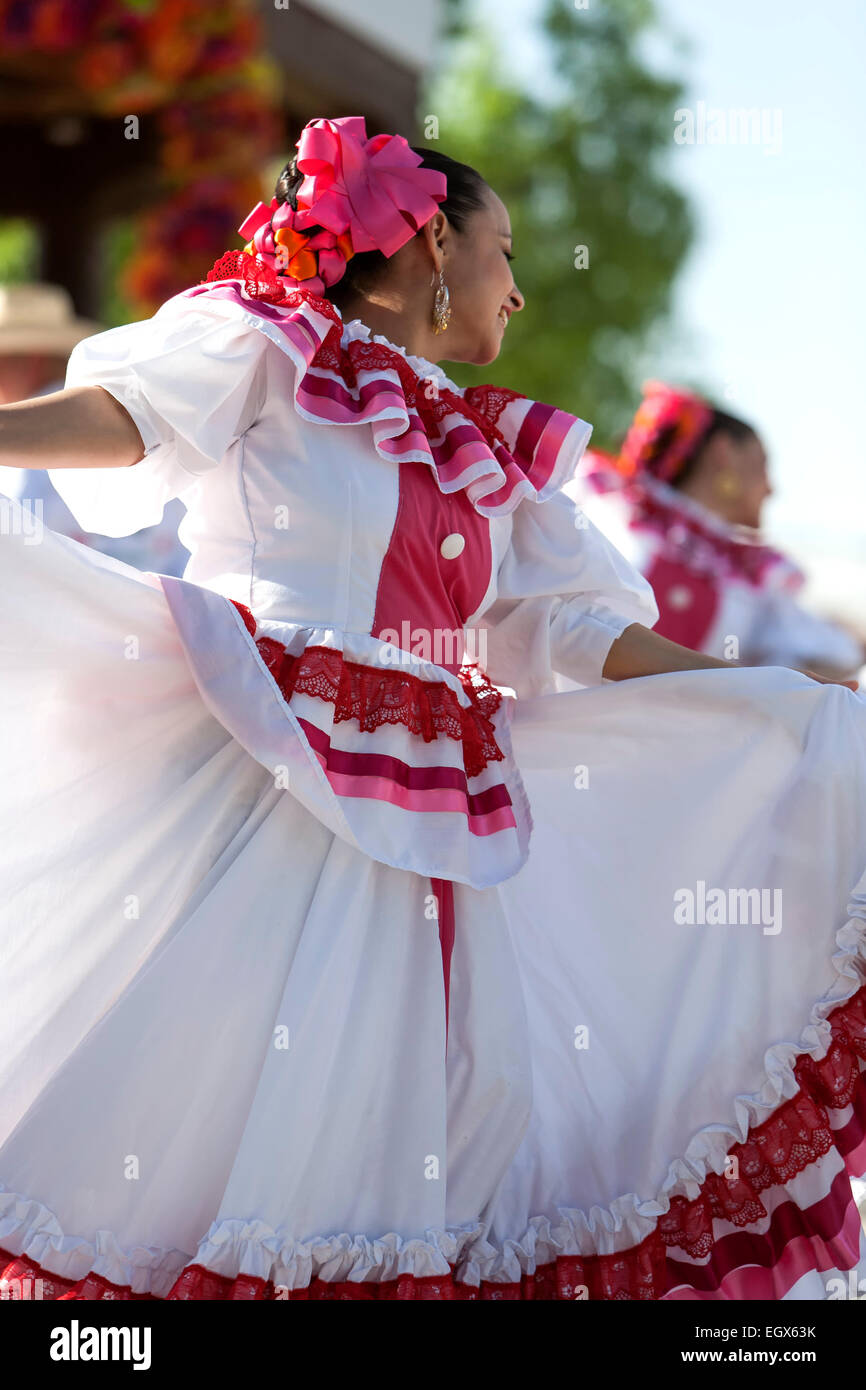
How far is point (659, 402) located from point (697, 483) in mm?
338

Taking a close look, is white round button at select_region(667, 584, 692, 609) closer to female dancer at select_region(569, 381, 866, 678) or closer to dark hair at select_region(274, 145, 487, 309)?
female dancer at select_region(569, 381, 866, 678)

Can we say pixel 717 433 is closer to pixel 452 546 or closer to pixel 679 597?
pixel 679 597

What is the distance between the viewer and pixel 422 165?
2.10 m

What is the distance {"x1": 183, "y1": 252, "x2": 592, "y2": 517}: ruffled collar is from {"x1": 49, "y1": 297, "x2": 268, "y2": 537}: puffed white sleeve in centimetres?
4

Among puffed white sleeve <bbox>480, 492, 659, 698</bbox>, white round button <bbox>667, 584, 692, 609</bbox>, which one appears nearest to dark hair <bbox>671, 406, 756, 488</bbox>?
white round button <bbox>667, 584, 692, 609</bbox>

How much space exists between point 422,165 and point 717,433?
2.82 meters

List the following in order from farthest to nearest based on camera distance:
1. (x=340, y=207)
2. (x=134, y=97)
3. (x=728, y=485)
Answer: (x=134, y=97) < (x=728, y=485) < (x=340, y=207)

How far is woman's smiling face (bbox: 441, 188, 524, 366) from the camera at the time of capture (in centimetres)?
211

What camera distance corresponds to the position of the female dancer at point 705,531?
14.5ft

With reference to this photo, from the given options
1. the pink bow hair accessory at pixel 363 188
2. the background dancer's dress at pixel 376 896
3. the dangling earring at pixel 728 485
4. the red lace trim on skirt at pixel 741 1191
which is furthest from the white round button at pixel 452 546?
the dangling earring at pixel 728 485

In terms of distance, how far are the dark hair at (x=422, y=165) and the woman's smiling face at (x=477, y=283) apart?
16 mm

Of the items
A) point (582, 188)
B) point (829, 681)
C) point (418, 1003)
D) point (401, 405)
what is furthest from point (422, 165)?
point (582, 188)

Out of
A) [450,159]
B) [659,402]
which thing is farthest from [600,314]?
[450,159]

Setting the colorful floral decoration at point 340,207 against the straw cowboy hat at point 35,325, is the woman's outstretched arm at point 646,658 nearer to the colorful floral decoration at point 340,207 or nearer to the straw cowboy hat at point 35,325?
the colorful floral decoration at point 340,207
